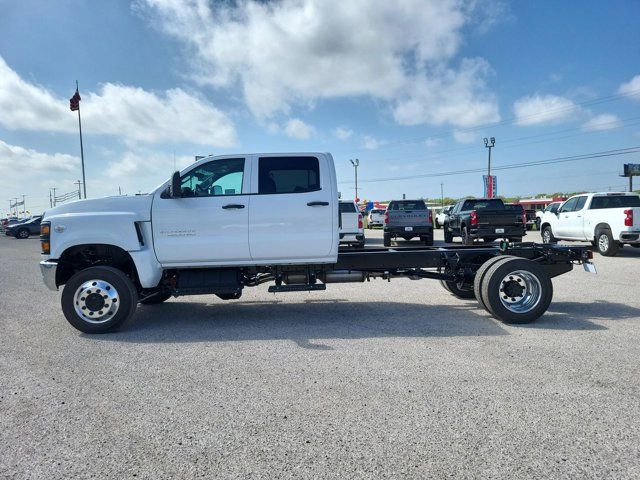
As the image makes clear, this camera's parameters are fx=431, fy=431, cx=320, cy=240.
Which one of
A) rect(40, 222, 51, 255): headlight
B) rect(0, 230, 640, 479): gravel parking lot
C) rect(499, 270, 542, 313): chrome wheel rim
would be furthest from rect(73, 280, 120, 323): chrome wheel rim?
rect(499, 270, 542, 313): chrome wheel rim

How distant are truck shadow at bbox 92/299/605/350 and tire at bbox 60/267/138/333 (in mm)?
236

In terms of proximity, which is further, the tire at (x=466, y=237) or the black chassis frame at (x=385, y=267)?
the tire at (x=466, y=237)

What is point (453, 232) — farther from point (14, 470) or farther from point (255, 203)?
point (14, 470)

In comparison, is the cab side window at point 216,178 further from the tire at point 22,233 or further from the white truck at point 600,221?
the tire at point 22,233

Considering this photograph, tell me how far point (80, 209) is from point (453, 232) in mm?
15257

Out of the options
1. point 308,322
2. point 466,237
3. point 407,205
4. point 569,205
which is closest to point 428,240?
point 466,237

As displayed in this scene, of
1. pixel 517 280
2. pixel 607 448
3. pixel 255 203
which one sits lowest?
pixel 607 448

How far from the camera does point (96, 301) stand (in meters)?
5.57

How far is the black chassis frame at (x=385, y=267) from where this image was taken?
596cm

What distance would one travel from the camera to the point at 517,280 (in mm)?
5984

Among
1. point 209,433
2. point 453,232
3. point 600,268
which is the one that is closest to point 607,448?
point 209,433

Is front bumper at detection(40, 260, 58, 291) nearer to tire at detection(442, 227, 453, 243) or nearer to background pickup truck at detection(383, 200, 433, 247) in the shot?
background pickup truck at detection(383, 200, 433, 247)

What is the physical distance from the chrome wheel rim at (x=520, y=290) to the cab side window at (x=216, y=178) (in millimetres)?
3895

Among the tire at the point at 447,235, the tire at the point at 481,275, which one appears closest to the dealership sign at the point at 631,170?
the tire at the point at 447,235
